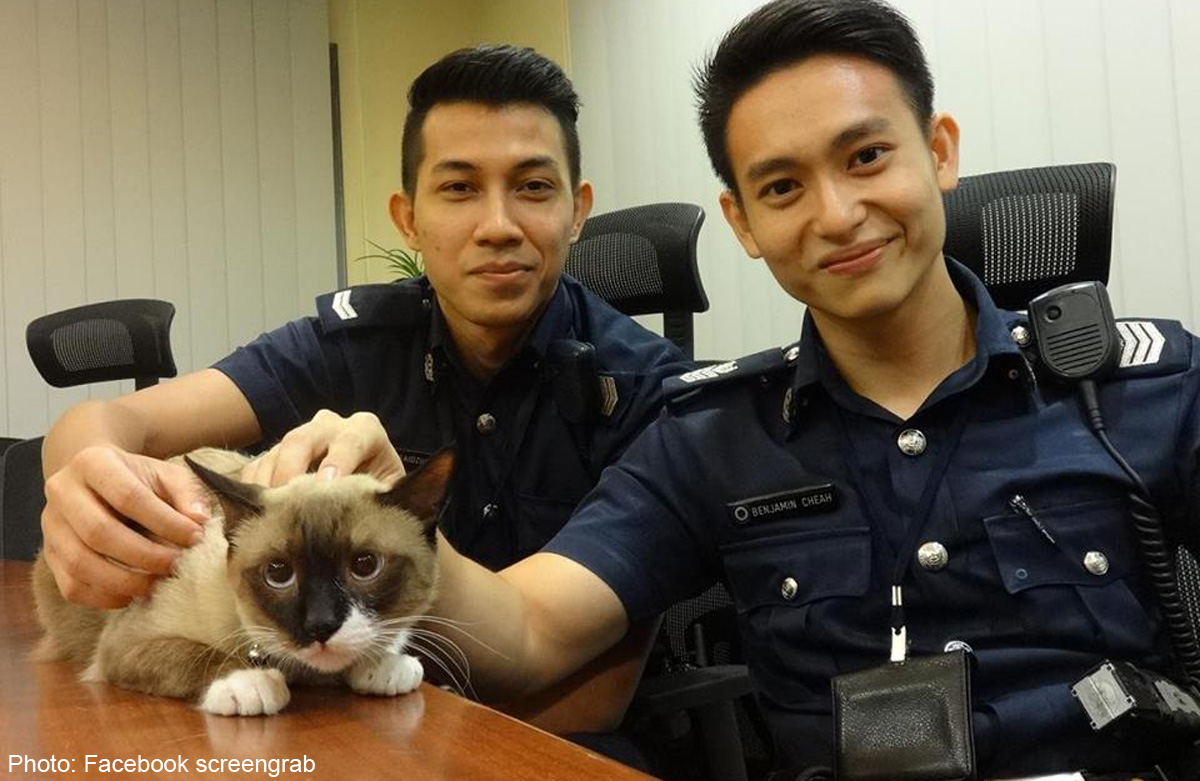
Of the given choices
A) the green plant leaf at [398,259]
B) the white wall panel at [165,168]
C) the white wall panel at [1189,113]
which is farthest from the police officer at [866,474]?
the white wall panel at [165,168]

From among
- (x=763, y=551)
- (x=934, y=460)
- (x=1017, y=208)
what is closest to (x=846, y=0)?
(x=1017, y=208)

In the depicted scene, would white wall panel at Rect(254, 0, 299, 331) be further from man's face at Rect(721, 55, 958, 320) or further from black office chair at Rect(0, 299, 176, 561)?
man's face at Rect(721, 55, 958, 320)

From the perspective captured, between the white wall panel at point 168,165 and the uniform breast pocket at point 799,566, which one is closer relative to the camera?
the uniform breast pocket at point 799,566

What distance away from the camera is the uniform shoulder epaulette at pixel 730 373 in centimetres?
131

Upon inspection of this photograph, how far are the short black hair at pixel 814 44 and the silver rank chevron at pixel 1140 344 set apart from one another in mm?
339

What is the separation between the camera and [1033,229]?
4.69 ft

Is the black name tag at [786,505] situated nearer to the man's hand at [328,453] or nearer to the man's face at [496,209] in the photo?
the man's hand at [328,453]

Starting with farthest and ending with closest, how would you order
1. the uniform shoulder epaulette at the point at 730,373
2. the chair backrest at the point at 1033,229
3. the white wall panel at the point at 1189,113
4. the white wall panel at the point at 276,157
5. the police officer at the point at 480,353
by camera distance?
the white wall panel at the point at 276,157 → the white wall panel at the point at 1189,113 → the police officer at the point at 480,353 → the chair backrest at the point at 1033,229 → the uniform shoulder epaulette at the point at 730,373

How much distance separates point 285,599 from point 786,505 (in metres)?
0.59

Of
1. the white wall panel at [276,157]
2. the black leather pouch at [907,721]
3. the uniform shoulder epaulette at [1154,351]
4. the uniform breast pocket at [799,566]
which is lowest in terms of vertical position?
the black leather pouch at [907,721]

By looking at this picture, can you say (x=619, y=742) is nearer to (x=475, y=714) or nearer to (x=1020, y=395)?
(x=475, y=714)

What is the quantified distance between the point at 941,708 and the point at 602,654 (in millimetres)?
475

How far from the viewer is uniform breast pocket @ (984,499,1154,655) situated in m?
1.06

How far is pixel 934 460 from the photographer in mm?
1143
